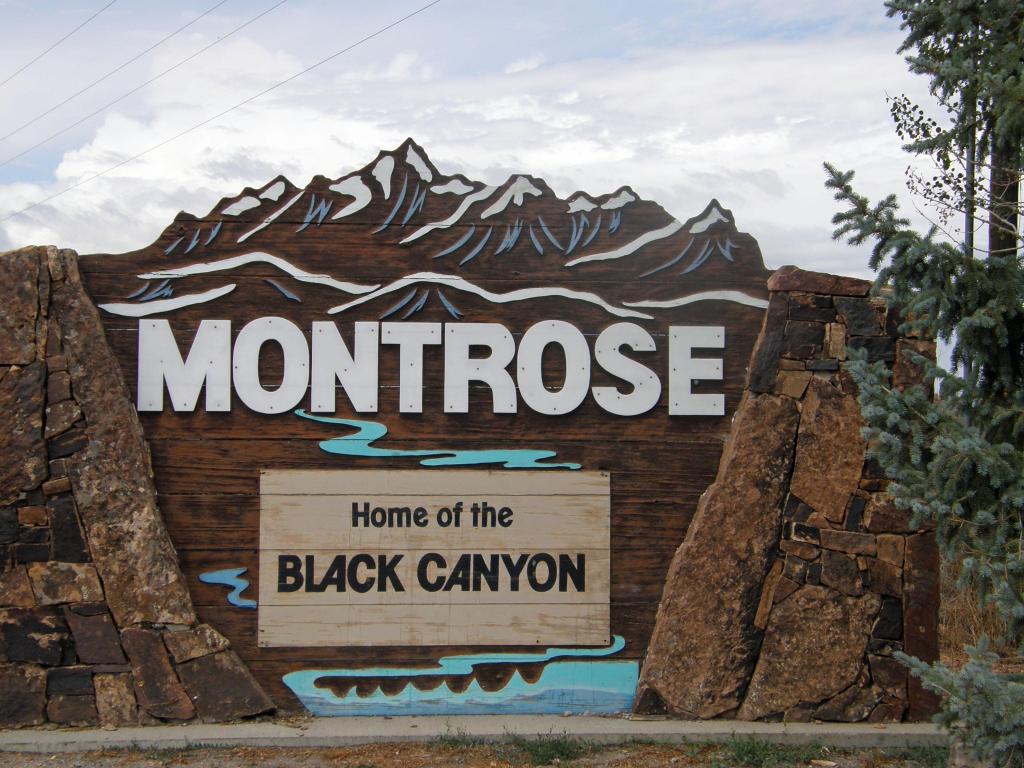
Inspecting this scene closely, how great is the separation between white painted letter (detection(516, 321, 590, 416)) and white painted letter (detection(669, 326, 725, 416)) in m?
0.49

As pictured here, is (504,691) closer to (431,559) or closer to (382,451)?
(431,559)

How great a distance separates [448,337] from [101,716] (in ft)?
9.04

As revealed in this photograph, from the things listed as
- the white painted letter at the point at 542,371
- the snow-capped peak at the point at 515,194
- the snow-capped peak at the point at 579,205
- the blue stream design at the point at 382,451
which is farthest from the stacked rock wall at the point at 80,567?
the snow-capped peak at the point at 579,205

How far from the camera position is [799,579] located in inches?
214

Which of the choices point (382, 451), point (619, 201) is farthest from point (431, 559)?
point (619, 201)

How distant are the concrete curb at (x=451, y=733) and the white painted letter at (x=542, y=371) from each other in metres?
1.71

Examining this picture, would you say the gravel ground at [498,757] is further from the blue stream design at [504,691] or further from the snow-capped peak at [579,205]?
the snow-capped peak at [579,205]

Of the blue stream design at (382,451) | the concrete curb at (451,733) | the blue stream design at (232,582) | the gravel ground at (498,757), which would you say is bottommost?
the gravel ground at (498,757)

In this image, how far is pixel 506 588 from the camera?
5457 mm

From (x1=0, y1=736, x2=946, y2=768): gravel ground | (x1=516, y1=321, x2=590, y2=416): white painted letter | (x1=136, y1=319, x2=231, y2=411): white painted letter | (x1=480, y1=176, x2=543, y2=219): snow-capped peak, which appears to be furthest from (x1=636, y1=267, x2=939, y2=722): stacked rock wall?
(x1=136, y1=319, x2=231, y2=411): white painted letter

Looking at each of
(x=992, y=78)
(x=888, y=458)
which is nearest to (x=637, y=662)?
(x=888, y=458)

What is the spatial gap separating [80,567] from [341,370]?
1.74m

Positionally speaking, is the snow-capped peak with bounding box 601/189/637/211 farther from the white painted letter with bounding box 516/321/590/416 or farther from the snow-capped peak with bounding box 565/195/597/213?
the white painted letter with bounding box 516/321/590/416

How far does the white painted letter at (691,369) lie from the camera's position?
5555 millimetres
